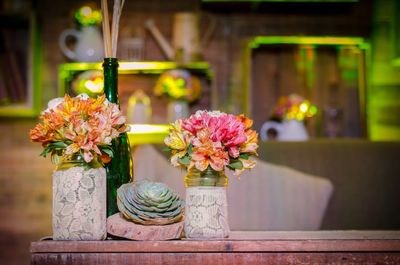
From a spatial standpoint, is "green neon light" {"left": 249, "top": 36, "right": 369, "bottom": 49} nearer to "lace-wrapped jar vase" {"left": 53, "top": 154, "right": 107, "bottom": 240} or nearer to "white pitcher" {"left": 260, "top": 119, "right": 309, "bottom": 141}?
"white pitcher" {"left": 260, "top": 119, "right": 309, "bottom": 141}

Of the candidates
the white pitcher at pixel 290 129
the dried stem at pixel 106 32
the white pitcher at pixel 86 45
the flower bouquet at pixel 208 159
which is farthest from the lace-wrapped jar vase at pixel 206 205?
the white pitcher at pixel 86 45

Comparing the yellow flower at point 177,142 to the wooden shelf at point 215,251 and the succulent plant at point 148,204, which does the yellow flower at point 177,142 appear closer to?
the succulent plant at point 148,204

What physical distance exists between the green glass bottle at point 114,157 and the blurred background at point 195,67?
5.65ft

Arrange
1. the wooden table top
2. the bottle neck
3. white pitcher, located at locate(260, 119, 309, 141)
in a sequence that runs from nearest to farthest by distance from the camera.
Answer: the wooden table top → the bottle neck → white pitcher, located at locate(260, 119, 309, 141)

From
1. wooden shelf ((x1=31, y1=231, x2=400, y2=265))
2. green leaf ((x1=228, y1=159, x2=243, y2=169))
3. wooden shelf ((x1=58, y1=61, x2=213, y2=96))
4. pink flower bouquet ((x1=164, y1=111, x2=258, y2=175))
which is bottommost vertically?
wooden shelf ((x1=31, y1=231, x2=400, y2=265))

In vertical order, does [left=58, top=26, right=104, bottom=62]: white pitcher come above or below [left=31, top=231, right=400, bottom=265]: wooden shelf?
above

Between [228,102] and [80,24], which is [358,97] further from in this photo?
[80,24]

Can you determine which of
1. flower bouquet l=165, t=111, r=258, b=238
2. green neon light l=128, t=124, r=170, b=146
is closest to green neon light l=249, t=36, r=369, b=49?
green neon light l=128, t=124, r=170, b=146

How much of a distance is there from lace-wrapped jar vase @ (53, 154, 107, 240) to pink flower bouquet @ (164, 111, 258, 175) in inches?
7.3

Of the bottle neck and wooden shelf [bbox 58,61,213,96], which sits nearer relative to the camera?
the bottle neck

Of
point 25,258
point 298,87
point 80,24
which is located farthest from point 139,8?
point 25,258

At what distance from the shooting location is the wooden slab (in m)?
1.29

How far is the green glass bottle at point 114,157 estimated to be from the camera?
1437 millimetres

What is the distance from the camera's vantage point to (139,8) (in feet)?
11.3
